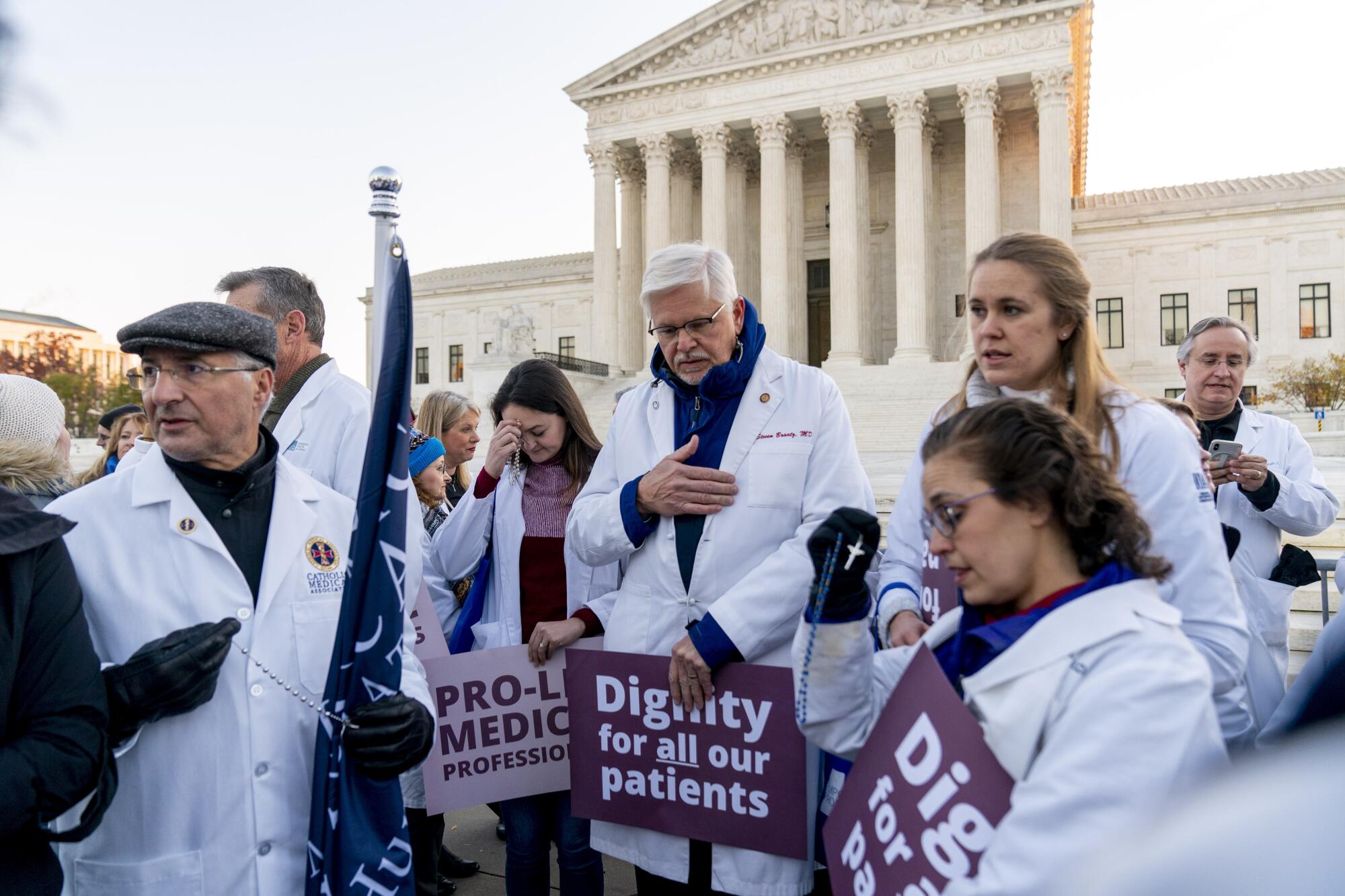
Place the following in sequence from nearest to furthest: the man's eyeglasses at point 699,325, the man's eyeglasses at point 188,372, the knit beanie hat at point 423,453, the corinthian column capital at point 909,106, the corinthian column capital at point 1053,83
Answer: the man's eyeglasses at point 188,372
the man's eyeglasses at point 699,325
the knit beanie hat at point 423,453
the corinthian column capital at point 1053,83
the corinthian column capital at point 909,106

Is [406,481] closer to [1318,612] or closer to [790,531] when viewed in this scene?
[790,531]

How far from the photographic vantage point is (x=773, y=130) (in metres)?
35.6

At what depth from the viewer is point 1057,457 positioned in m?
1.77

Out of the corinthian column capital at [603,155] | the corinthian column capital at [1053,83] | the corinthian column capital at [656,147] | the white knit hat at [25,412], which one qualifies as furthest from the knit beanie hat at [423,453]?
the corinthian column capital at [603,155]

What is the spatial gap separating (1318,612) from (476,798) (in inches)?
269

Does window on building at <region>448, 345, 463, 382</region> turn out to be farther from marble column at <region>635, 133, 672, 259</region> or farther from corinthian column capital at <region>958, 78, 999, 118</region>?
corinthian column capital at <region>958, 78, 999, 118</region>

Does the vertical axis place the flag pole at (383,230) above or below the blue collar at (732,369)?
above

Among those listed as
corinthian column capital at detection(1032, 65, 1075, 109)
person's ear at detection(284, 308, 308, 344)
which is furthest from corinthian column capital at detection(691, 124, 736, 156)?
person's ear at detection(284, 308, 308, 344)

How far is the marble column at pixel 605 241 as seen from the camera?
38.6 m

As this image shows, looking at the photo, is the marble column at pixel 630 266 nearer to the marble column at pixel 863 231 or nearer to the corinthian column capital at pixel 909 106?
the marble column at pixel 863 231

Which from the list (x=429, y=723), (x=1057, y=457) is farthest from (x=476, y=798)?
(x=1057, y=457)

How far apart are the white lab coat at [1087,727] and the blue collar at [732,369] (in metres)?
1.50

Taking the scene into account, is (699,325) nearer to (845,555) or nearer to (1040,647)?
(845,555)

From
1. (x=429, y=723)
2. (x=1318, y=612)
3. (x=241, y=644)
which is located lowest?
(x=1318, y=612)
